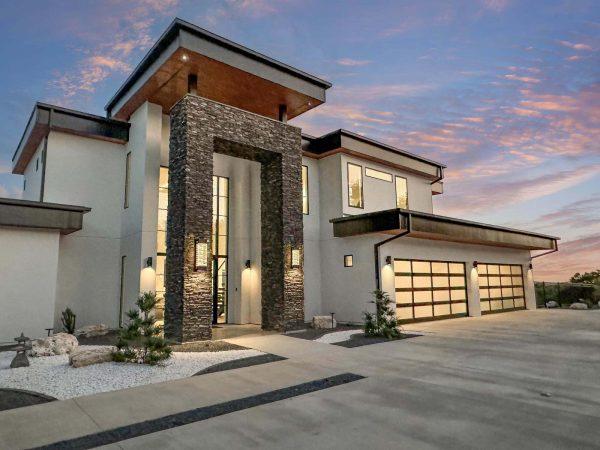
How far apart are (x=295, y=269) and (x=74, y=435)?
8.90 metres

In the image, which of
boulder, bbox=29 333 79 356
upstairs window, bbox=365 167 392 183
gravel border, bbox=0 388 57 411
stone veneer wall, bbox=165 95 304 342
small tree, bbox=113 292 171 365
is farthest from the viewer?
upstairs window, bbox=365 167 392 183

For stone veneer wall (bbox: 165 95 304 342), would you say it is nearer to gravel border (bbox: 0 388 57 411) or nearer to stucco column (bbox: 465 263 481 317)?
gravel border (bbox: 0 388 57 411)

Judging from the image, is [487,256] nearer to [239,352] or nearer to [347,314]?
[347,314]

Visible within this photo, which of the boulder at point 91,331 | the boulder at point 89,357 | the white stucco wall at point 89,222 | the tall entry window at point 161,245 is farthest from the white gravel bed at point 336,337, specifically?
the white stucco wall at point 89,222

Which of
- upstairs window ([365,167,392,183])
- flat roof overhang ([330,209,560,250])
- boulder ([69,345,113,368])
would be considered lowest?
boulder ([69,345,113,368])

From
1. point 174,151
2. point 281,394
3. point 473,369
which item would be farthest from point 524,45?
point 281,394

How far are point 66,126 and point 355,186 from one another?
10.9 m

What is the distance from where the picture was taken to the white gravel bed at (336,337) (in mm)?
10086

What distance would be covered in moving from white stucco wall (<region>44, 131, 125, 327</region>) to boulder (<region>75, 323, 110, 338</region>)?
84 centimetres

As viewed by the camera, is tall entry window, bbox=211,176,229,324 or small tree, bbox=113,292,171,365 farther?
tall entry window, bbox=211,176,229,324

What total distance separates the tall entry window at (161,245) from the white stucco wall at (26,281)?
2.98 meters

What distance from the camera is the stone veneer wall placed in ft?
33.5

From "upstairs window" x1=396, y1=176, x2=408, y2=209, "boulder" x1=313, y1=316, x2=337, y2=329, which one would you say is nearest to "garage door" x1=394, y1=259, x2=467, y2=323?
"boulder" x1=313, y1=316, x2=337, y2=329

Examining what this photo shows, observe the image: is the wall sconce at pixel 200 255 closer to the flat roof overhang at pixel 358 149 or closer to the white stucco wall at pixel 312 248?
the white stucco wall at pixel 312 248
